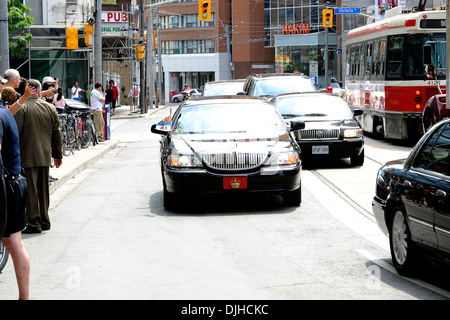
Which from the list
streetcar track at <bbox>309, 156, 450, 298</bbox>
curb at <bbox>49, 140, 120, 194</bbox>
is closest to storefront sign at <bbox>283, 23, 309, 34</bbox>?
curb at <bbox>49, 140, 120, 194</bbox>

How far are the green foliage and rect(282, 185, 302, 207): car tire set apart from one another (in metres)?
30.2

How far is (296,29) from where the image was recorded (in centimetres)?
9306

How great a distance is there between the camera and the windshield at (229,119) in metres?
13.3

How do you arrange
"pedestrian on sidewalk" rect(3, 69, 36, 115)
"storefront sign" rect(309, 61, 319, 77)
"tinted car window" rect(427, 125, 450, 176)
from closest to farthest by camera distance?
"tinted car window" rect(427, 125, 450, 176)
"pedestrian on sidewalk" rect(3, 69, 36, 115)
"storefront sign" rect(309, 61, 319, 77)

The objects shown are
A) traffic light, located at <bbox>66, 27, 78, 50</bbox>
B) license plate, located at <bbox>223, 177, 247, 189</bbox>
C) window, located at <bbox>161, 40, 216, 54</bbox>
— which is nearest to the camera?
license plate, located at <bbox>223, 177, 247, 189</bbox>

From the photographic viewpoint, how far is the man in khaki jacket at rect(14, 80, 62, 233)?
36.1ft

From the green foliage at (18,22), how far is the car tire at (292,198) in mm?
30152

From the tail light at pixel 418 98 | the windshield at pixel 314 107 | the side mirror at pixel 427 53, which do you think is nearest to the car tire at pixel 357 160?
the windshield at pixel 314 107

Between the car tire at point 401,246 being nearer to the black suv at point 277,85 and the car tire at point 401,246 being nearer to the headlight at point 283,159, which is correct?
the headlight at point 283,159

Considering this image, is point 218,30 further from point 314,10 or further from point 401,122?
point 401,122

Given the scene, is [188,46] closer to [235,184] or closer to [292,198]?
[292,198]

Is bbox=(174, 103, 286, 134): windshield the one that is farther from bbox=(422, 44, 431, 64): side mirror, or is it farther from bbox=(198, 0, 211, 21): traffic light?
bbox=(198, 0, 211, 21): traffic light
